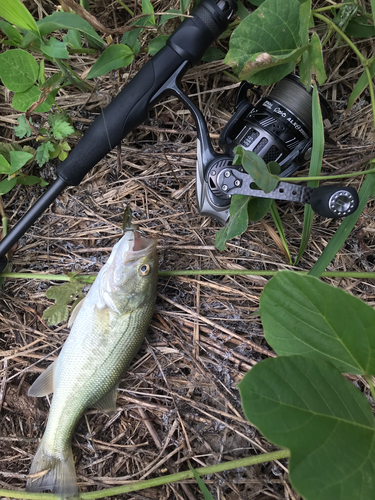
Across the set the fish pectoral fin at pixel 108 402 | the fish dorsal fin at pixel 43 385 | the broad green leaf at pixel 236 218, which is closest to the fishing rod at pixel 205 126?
the broad green leaf at pixel 236 218

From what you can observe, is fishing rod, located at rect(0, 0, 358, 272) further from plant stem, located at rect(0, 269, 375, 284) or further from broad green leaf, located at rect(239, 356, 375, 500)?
broad green leaf, located at rect(239, 356, 375, 500)

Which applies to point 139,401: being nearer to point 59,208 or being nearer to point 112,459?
point 112,459

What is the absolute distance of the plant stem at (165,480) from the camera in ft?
5.96

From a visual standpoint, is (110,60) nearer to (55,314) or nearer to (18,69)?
(18,69)

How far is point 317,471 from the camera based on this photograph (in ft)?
3.21

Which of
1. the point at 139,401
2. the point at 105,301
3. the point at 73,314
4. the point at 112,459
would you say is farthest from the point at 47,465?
the point at 105,301

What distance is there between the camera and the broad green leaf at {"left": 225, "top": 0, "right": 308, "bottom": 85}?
180cm

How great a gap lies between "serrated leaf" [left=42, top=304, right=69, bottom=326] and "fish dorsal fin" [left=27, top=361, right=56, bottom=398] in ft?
Answer: 1.17

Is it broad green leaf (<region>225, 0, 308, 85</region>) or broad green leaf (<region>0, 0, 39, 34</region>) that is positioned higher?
broad green leaf (<region>225, 0, 308, 85</region>)

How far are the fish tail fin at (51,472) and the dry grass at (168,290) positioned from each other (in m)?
0.09

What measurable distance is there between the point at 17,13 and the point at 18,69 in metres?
0.29

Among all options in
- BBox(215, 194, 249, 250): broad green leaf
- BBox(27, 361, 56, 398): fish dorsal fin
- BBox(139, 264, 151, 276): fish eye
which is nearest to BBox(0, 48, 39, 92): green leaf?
BBox(139, 264, 151, 276): fish eye

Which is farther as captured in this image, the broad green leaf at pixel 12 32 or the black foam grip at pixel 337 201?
the broad green leaf at pixel 12 32

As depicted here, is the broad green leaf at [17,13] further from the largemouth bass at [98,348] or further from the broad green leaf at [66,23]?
the largemouth bass at [98,348]
